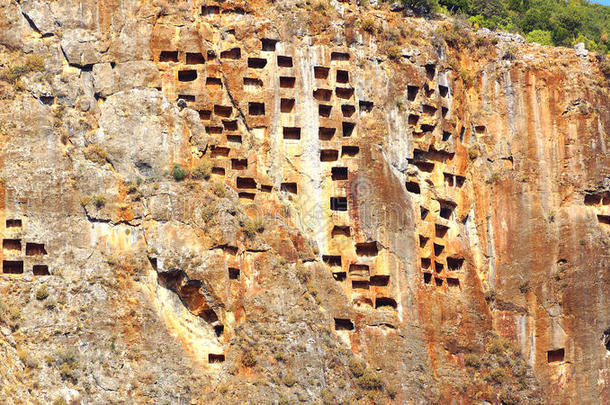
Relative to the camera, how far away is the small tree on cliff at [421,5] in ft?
233

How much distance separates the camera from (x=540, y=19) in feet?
267

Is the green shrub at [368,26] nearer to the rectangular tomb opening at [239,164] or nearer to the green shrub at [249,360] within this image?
the rectangular tomb opening at [239,164]

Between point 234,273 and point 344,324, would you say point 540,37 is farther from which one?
point 234,273

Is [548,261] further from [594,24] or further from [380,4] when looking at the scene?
[594,24]

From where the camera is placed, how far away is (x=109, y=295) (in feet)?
192

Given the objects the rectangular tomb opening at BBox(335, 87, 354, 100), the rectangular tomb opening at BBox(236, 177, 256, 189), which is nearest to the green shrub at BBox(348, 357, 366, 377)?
the rectangular tomb opening at BBox(236, 177, 256, 189)

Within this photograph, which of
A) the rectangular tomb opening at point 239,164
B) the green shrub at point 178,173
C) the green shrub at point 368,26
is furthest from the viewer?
the green shrub at point 368,26

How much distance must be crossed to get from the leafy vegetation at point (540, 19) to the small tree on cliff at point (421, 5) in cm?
114

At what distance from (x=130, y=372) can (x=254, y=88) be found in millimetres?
14484

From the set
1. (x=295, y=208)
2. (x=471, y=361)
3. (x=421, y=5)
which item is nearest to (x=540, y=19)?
(x=421, y=5)

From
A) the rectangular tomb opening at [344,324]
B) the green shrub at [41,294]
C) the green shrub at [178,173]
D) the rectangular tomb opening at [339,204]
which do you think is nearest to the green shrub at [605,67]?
the rectangular tomb opening at [339,204]

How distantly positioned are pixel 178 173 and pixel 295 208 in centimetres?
537

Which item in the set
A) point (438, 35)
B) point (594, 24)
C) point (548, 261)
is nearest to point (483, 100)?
point (438, 35)

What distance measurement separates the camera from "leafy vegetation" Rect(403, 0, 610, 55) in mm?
77750
